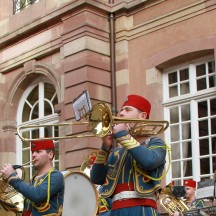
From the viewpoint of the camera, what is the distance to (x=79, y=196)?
718 cm

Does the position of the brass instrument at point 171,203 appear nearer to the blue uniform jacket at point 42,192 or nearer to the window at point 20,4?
the blue uniform jacket at point 42,192

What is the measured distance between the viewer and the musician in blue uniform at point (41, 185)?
545 cm

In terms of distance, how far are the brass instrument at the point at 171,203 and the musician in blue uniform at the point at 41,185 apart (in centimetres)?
246

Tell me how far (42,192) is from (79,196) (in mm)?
1754

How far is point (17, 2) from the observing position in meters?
15.0

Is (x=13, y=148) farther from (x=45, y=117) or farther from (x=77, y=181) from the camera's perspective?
(x=77, y=181)

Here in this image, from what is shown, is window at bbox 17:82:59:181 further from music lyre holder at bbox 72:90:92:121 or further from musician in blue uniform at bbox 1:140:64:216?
musician in blue uniform at bbox 1:140:64:216

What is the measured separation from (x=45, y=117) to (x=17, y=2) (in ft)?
10.2

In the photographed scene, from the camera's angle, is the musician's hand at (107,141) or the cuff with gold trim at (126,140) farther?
the musician's hand at (107,141)

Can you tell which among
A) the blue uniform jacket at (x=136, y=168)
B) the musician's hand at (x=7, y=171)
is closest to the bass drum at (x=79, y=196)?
the musician's hand at (x=7, y=171)

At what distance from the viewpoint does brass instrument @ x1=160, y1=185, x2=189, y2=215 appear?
7.80 m

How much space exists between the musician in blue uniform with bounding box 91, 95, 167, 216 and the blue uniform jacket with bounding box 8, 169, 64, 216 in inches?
30.6

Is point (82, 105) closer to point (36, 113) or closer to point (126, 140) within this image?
point (126, 140)

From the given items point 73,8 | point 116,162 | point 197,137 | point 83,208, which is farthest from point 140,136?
point 73,8
